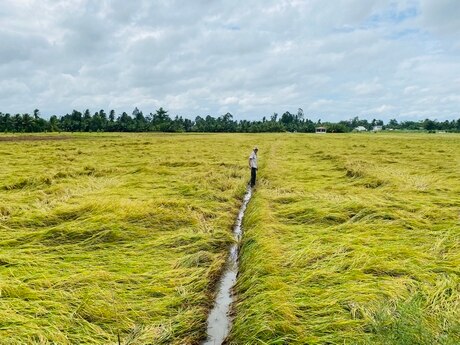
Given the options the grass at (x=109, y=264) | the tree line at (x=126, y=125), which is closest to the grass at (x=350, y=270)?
the grass at (x=109, y=264)

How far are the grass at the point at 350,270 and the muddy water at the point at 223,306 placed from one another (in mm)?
155

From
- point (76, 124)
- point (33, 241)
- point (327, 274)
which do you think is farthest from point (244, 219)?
point (76, 124)

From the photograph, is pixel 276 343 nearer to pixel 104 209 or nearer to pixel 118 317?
pixel 118 317

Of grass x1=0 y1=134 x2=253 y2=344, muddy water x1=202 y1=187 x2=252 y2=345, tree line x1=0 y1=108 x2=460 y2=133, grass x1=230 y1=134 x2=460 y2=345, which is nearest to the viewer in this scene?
grass x1=230 y1=134 x2=460 y2=345

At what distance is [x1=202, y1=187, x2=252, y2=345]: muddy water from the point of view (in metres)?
4.03

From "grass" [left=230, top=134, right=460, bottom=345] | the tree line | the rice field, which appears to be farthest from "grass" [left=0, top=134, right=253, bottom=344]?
the tree line

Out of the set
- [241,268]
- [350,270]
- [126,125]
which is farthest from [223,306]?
[126,125]

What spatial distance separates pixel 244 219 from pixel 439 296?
4.69 meters

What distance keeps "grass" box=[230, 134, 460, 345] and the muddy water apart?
155 mm

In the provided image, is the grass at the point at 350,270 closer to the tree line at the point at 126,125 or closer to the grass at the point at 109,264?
the grass at the point at 109,264

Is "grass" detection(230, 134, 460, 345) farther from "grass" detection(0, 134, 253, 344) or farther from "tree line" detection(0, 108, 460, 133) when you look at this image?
"tree line" detection(0, 108, 460, 133)

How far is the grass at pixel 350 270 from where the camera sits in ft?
12.0

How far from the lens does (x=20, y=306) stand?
403cm

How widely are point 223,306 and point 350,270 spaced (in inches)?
69.7
